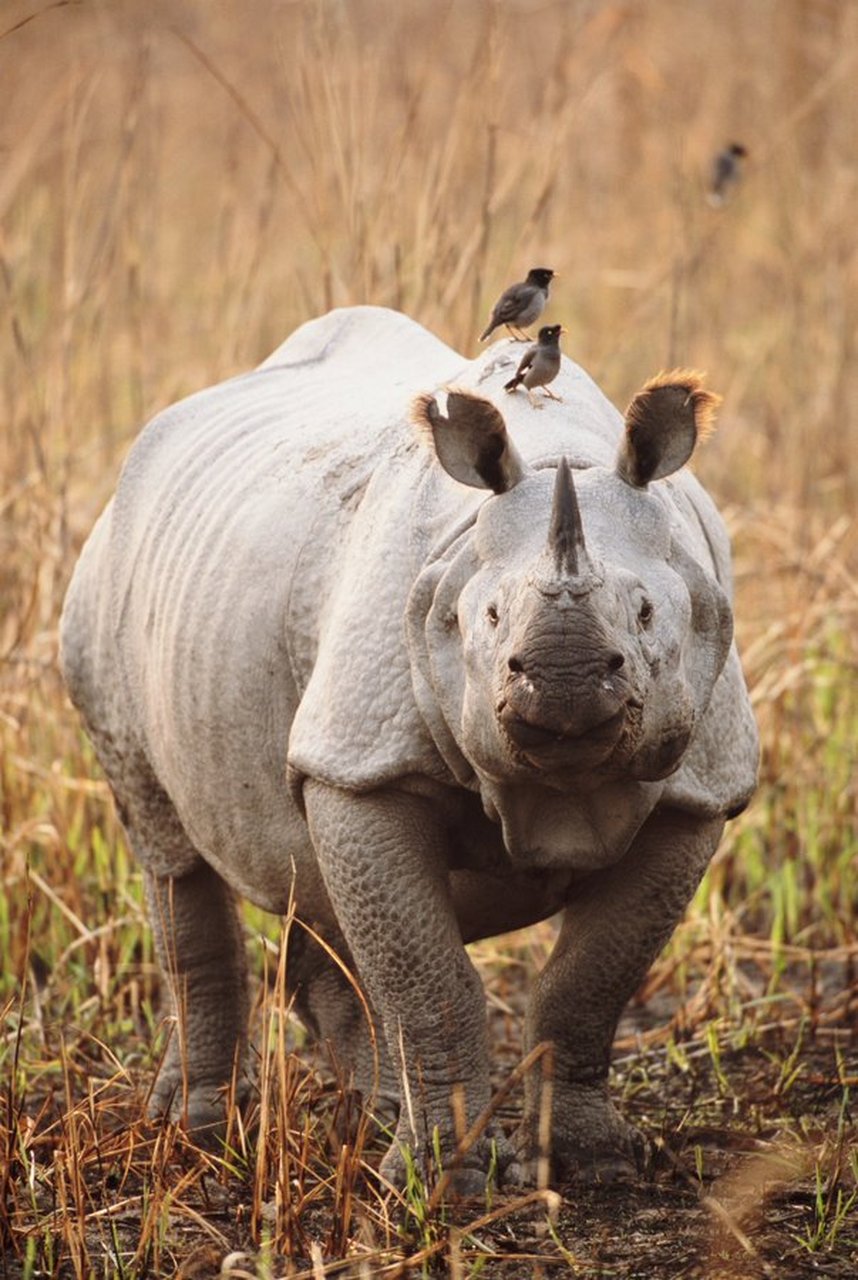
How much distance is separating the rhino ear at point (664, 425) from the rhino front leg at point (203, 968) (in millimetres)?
1476

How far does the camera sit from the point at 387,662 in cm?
340

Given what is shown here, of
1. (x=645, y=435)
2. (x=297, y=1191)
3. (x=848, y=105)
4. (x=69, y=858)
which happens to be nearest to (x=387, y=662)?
(x=645, y=435)

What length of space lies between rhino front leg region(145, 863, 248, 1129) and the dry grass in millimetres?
131

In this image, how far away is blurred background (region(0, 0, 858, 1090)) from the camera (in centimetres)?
521

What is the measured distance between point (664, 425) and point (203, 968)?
1641 mm

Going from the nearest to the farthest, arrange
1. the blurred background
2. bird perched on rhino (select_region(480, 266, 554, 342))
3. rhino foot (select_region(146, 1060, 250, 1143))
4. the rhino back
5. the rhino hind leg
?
bird perched on rhino (select_region(480, 266, 554, 342)) < the rhino back < rhino foot (select_region(146, 1060, 250, 1143)) < the rhino hind leg < the blurred background

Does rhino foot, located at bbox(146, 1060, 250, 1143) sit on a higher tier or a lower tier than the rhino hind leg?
lower

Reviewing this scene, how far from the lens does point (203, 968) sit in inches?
171

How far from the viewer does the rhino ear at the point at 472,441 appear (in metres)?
3.16

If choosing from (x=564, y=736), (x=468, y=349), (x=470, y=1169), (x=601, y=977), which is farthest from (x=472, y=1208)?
(x=468, y=349)

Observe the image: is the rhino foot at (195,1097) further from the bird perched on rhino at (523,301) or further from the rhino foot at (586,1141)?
the bird perched on rhino at (523,301)

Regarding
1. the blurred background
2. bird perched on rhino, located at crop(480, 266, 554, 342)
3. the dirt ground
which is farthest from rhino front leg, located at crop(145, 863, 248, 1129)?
bird perched on rhino, located at crop(480, 266, 554, 342)

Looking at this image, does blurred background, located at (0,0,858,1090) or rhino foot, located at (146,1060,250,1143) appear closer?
rhino foot, located at (146,1060,250,1143)

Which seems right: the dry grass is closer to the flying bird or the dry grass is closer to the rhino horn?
the flying bird
